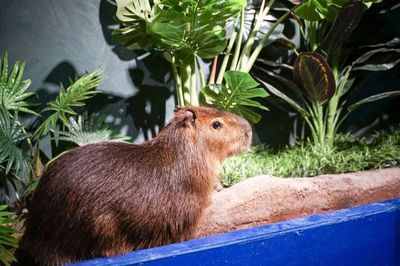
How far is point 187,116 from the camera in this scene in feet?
5.95

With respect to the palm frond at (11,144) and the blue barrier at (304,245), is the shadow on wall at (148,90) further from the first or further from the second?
the blue barrier at (304,245)

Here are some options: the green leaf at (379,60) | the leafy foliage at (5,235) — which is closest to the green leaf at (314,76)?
the green leaf at (379,60)

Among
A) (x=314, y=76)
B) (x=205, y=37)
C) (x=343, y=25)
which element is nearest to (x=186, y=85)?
(x=205, y=37)

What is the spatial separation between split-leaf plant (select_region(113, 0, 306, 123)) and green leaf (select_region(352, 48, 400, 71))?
2.21 feet

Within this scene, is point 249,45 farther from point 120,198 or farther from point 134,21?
point 120,198

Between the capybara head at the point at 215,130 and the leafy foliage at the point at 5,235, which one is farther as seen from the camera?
the capybara head at the point at 215,130

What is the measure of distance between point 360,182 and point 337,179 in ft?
0.46

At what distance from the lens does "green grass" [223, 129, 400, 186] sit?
2.60m

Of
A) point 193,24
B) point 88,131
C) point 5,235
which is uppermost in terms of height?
point 193,24

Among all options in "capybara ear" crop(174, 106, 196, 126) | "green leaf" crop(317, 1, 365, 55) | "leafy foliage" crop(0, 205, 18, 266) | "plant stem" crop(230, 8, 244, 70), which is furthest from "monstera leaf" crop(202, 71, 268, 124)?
"leafy foliage" crop(0, 205, 18, 266)

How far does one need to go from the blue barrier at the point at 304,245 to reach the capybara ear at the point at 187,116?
1.72ft

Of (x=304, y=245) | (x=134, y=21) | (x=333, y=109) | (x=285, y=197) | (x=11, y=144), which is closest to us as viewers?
(x=304, y=245)

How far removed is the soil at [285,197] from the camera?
2160 millimetres

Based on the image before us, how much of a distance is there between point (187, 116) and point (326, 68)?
4.14 feet
